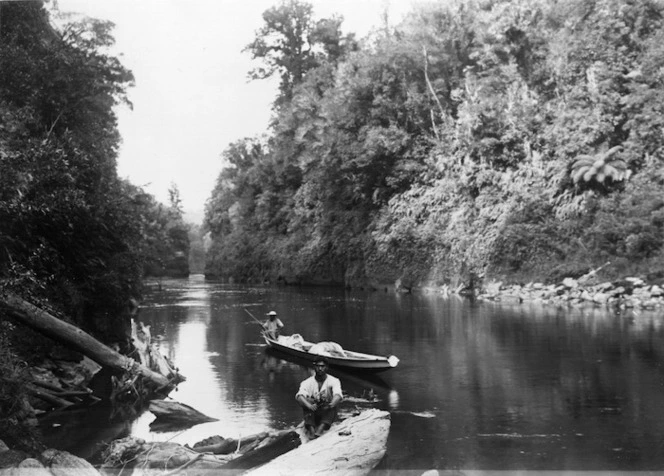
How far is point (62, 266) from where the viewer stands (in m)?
12.9

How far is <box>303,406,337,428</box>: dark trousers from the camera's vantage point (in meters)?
8.55

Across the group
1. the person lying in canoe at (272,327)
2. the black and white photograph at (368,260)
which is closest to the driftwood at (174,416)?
the black and white photograph at (368,260)

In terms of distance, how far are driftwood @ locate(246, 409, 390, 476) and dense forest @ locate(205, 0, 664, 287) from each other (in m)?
14.1

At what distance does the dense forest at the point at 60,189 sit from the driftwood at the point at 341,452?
125 inches

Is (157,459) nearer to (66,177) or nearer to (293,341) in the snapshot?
(66,177)

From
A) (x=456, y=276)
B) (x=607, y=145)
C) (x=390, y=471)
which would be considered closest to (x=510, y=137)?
(x=607, y=145)

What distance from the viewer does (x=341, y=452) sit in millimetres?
7273

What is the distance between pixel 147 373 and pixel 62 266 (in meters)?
2.70

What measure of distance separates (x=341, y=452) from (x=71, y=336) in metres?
5.63

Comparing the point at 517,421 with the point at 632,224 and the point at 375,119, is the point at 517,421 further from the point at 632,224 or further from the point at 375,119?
the point at 375,119

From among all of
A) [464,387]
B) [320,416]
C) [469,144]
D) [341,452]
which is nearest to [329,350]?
[464,387]

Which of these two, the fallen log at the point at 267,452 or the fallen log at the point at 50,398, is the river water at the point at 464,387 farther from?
the fallen log at the point at 267,452

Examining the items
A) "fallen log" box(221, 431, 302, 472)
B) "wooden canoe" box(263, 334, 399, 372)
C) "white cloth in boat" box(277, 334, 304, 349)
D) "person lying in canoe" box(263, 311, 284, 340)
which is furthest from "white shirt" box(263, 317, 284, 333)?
Result: "fallen log" box(221, 431, 302, 472)

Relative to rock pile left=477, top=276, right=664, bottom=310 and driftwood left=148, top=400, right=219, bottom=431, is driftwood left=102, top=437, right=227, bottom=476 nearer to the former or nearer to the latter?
driftwood left=148, top=400, right=219, bottom=431
